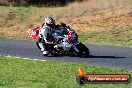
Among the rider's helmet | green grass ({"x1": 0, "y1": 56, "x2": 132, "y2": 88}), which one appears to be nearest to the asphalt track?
green grass ({"x1": 0, "y1": 56, "x2": 132, "y2": 88})

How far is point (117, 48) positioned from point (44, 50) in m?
3.84

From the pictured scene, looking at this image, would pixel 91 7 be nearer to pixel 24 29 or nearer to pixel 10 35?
pixel 24 29

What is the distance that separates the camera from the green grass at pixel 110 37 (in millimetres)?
24375

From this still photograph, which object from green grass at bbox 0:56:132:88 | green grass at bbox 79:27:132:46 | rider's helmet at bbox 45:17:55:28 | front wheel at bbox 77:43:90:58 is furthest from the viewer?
green grass at bbox 79:27:132:46

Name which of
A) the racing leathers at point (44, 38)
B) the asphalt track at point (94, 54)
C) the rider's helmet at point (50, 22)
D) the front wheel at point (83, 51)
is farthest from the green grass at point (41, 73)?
the rider's helmet at point (50, 22)

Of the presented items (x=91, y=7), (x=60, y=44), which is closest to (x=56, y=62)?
(x=60, y=44)

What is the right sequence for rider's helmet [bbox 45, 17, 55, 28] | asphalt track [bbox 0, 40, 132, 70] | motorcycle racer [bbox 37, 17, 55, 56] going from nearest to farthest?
asphalt track [bbox 0, 40, 132, 70] → rider's helmet [bbox 45, 17, 55, 28] → motorcycle racer [bbox 37, 17, 55, 56]

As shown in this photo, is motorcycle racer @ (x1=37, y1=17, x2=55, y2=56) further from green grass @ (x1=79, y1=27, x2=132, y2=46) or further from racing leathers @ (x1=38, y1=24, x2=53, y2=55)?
green grass @ (x1=79, y1=27, x2=132, y2=46)

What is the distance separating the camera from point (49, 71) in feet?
51.9

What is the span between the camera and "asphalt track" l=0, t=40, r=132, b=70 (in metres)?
18.0

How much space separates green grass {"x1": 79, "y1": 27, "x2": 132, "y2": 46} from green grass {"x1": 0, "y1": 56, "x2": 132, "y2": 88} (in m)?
7.00

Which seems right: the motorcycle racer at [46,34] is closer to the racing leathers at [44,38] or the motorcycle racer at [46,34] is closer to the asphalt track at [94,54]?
the racing leathers at [44,38]

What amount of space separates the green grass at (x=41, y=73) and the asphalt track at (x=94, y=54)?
3.88 feet

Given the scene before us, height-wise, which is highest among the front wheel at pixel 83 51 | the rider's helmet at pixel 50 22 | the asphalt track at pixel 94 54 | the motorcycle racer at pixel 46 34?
the rider's helmet at pixel 50 22
